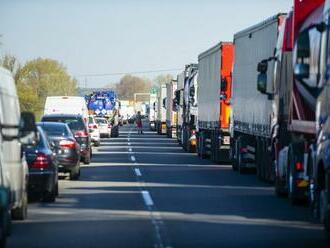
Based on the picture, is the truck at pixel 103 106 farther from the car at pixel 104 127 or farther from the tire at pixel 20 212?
the tire at pixel 20 212

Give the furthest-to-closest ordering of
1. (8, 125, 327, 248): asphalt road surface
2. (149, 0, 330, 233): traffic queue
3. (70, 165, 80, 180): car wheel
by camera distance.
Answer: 1. (70, 165, 80, 180): car wheel
2. (149, 0, 330, 233): traffic queue
3. (8, 125, 327, 248): asphalt road surface

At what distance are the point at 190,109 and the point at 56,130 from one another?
22612 mm

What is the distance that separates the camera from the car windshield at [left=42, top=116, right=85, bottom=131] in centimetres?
3347

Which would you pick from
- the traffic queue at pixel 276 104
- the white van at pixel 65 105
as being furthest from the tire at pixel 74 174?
the white van at pixel 65 105

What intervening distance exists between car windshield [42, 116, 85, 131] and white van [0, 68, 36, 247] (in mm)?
17483

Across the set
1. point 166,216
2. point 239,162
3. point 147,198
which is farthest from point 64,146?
point 166,216

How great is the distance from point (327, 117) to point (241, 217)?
159 inches

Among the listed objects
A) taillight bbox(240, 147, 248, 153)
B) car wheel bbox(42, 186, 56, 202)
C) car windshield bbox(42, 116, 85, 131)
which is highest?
car windshield bbox(42, 116, 85, 131)

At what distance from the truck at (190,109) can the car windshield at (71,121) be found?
42.6 feet

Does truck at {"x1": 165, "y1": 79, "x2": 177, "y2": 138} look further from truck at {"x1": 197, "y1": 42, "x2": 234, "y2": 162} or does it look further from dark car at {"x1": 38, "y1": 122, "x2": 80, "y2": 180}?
dark car at {"x1": 38, "y1": 122, "x2": 80, "y2": 180}

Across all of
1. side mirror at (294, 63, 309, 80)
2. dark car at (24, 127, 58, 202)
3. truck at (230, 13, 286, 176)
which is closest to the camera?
side mirror at (294, 63, 309, 80)

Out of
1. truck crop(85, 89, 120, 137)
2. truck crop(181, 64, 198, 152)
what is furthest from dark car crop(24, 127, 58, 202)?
truck crop(85, 89, 120, 137)

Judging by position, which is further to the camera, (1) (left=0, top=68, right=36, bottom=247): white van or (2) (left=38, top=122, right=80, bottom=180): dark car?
(2) (left=38, top=122, right=80, bottom=180): dark car

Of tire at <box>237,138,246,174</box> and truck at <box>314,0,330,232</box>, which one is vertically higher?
truck at <box>314,0,330,232</box>
